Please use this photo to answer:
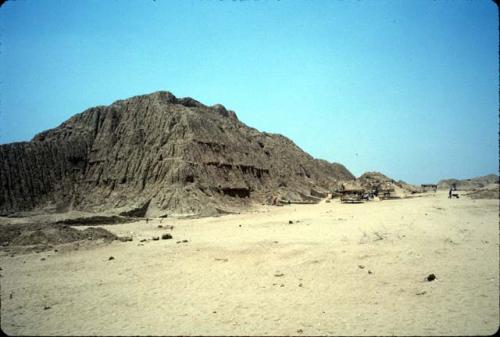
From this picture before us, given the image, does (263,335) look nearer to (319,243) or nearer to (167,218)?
(319,243)

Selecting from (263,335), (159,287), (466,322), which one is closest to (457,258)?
(466,322)

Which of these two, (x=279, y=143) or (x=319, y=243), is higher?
(x=279, y=143)

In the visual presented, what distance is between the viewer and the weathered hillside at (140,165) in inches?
1382

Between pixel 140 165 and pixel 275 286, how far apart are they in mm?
32863

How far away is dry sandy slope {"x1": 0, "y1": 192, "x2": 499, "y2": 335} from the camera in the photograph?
652 centimetres

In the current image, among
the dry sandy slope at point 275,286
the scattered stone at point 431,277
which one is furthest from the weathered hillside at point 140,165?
the scattered stone at point 431,277

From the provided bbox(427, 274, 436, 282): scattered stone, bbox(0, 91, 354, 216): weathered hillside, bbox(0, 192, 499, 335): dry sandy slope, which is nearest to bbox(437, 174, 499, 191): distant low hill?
bbox(0, 91, 354, 216): weathered hillside

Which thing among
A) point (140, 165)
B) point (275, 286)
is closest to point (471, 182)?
point (140, 165)

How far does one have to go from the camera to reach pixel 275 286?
8.88 metres

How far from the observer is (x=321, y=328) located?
640 cm

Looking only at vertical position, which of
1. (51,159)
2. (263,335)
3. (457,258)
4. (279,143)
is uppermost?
(279,143)

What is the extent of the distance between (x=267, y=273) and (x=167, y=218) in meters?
20.6

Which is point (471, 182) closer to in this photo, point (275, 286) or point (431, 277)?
point (431, 277)

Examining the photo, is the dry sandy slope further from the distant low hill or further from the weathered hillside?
the distant low hill
